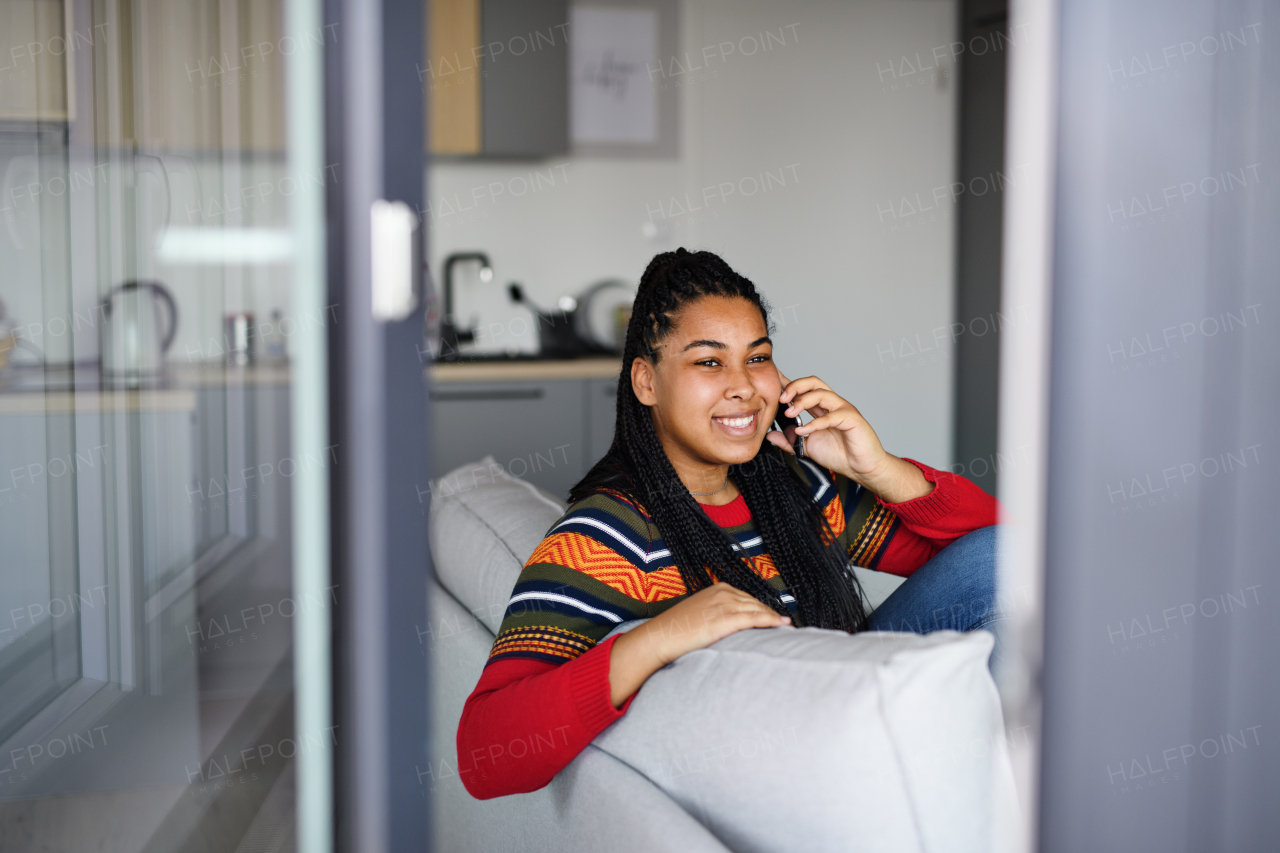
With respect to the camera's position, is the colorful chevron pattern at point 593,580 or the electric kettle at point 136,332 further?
the electric kettle at point 136,332

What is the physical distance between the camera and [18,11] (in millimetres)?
984

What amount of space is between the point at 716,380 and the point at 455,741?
64 centimetres

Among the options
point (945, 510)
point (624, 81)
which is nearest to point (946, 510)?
point (945, 510)

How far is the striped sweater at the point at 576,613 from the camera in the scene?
88 centimetres

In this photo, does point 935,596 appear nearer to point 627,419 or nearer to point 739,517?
point 739,517

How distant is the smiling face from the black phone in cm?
12

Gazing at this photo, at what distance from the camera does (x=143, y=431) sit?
1218 mm

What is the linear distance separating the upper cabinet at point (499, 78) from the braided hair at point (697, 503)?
2.23m

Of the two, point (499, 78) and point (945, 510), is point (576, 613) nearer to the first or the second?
point (945, 510)

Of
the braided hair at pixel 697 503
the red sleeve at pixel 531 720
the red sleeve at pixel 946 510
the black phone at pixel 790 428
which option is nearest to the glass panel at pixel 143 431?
A: the red sleeve at pixel 531 720

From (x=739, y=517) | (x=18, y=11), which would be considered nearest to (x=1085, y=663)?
(x=739, y=517)

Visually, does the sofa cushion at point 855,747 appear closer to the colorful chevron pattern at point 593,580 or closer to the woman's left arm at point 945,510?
the colorful chevron pattern at point 593,580

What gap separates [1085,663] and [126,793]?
1036 mm

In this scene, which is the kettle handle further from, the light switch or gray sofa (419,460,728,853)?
the light switch
